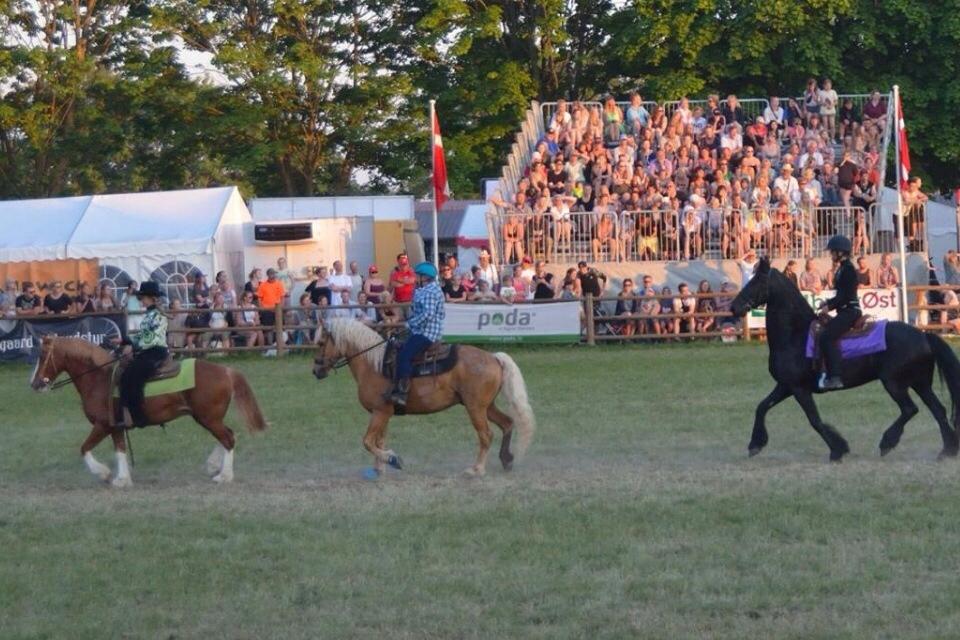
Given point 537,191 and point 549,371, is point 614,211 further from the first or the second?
point 549,371

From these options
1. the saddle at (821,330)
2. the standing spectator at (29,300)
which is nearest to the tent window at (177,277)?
the standing spectator at (29,300)

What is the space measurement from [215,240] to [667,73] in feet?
52.0

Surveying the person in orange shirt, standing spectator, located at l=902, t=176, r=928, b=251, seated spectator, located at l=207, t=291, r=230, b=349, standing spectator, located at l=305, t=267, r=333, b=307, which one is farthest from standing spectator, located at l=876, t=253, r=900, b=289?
seated spectator, located at l=207, t=291, r=230, b=349

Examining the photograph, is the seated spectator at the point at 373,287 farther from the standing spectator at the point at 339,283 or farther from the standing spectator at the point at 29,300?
the standing spectator at the point at 29,300

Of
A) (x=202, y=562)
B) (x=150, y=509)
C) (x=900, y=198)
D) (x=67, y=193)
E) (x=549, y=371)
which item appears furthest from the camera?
(x=67, y=193)

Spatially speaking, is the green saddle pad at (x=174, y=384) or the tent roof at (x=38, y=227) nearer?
the green saddle pad at (x=174, y=384)

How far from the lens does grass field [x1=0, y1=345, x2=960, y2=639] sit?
798cm

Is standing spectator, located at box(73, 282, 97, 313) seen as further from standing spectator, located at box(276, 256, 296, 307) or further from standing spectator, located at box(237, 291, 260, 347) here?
standing spectator, located at box(276, 256, 296, 307)

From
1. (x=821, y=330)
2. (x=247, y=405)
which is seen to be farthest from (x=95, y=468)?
(x=821, y=330)

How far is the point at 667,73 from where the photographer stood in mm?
40125

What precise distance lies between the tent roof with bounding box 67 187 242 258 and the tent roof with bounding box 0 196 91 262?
32 cm

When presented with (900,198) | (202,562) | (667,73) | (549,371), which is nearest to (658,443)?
(202,562)

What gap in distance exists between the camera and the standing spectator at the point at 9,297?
28453 mm

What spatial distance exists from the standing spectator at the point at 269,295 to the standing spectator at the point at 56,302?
3.72 metres
